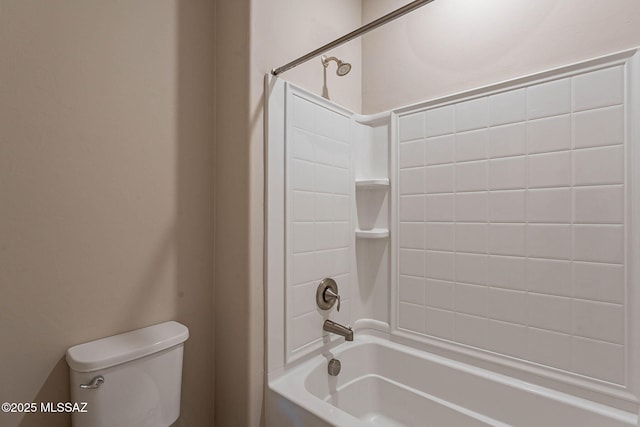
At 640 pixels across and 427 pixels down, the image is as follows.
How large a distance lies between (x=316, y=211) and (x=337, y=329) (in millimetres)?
591

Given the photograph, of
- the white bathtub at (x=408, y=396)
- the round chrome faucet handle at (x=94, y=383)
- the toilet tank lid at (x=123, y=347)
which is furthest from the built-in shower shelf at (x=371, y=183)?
the round chrome faucet handle at (x=94, y=383)

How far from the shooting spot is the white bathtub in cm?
115

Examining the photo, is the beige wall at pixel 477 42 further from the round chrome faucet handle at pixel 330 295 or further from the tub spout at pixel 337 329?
the tub spout at pixel 337 329

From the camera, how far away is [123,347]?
3.23ft

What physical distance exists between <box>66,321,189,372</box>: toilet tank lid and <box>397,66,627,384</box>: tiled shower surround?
3.82ft

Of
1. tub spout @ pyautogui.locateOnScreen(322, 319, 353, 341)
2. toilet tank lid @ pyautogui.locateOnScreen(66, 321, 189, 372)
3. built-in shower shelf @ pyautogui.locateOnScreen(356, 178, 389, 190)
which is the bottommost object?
tub spout @ pyautogui.locateOnScreen(322, 319, 353, 341)

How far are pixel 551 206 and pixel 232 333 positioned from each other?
1.44 meters

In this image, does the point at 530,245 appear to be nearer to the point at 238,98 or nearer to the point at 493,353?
the point at 493,353

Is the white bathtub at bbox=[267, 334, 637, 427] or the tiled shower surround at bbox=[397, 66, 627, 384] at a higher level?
the tiled shower surround at bbox=[397, 66, 627, 384]

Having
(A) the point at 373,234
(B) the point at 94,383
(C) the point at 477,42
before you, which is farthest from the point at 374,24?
(B) the point at 94,383

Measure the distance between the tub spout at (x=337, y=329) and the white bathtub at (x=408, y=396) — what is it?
5.6 inches

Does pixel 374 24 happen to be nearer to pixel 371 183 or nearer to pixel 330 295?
pixel 371 183

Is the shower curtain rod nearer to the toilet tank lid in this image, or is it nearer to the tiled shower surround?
the tiled shower surround

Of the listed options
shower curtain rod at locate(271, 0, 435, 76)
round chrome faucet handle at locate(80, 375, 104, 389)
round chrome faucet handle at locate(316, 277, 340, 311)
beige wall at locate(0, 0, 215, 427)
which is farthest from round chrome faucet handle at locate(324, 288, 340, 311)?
shower curtain rod at locate(271, 0, 435, 76)
